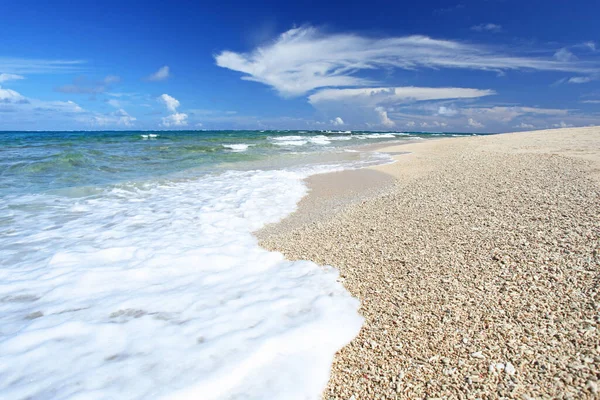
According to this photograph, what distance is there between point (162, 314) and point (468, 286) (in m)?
3.12

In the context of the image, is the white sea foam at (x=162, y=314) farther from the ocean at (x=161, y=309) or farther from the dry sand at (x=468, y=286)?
the dry sand at (x=468, y=286)

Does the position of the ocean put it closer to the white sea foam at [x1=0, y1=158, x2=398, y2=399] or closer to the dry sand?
the white sea foam at [x1=0, y1=158, x2=398, y2=399]

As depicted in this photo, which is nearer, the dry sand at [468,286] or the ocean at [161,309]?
the dry sand at [468,286]

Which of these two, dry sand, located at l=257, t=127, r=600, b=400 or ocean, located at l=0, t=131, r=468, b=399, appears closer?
dry sand, located at l=257, t=127, r=600, b=400

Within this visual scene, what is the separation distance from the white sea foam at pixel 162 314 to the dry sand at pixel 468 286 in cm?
34

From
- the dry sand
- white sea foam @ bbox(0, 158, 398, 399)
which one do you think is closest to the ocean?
white sea foam @ bbox(0, 158, 398, 399)

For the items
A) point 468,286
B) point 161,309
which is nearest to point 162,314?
point 161,309

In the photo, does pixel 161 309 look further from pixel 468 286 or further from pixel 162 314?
pixel 468 286

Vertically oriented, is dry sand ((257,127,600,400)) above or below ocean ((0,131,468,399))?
above

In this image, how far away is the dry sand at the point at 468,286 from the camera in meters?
2.09

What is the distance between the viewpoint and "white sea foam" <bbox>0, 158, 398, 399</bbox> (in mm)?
2381

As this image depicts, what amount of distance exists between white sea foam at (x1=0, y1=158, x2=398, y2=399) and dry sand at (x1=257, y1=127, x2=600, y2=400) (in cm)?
34

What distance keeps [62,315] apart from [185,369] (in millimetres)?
1814

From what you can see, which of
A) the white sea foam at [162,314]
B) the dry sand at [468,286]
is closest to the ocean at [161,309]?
the white sea foam at [162,314]
